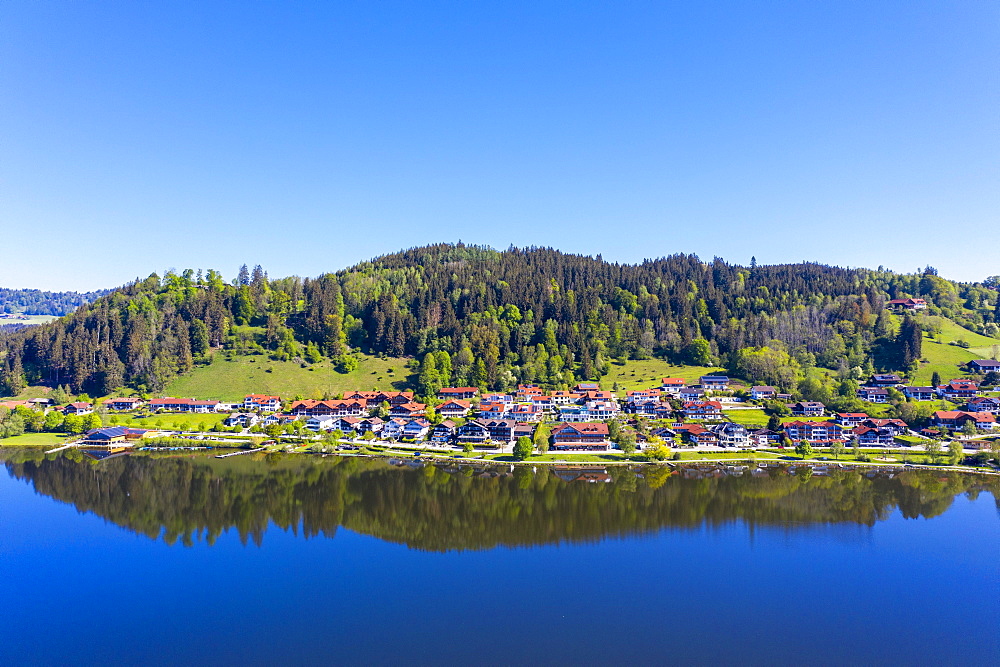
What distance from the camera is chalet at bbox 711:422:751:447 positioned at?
6681 centimetres

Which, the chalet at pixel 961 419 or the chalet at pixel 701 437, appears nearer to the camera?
the chalet at pixel 701 437

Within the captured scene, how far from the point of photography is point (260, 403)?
84.9 m

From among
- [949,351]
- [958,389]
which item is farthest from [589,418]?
[949,351]

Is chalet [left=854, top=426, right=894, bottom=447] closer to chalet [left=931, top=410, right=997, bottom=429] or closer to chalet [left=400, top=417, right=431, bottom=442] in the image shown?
chalet [left=931, top=410, right=997, bottom=429]

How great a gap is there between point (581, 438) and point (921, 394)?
55.9 meters

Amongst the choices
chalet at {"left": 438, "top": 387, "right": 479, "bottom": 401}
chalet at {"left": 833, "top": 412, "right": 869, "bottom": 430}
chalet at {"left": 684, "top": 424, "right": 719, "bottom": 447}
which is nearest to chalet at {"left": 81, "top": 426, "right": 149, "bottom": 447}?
chalet at {"left": 438, "top": 387, "right": 479, "bottom": 401}

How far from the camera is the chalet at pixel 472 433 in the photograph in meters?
70.0

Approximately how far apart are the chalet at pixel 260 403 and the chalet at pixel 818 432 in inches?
2758

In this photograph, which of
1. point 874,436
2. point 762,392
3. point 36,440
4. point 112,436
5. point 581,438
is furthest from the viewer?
point 762,392

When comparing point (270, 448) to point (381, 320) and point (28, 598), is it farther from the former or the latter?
point (381, 320)

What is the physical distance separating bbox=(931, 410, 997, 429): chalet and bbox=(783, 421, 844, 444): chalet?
46.4 ft

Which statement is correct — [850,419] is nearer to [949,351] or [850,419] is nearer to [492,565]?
[949,351]

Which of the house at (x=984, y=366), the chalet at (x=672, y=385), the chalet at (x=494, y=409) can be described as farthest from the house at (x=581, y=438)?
the house at (x=984, y=366)

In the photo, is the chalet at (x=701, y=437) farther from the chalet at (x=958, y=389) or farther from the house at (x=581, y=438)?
the chalet at (x=958, y=389)
